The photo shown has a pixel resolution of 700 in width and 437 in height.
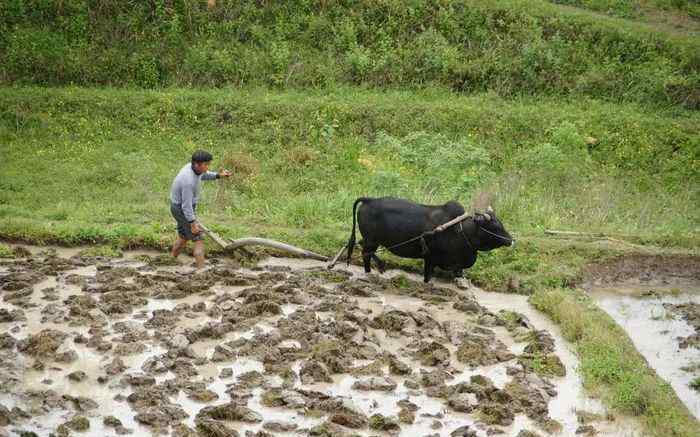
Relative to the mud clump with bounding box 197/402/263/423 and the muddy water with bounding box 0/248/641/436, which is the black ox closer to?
the muddy water with bounding box 0/248/641/436

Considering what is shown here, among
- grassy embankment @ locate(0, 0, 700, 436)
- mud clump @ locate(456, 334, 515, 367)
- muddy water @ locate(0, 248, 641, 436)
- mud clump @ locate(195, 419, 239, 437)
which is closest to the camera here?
mud clump @ locate(195, 419, 239, 437)

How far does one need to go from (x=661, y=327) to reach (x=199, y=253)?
628 cm

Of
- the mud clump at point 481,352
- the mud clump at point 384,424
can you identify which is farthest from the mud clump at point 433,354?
the mud clump at point 384,424

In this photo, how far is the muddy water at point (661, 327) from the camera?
987 cm

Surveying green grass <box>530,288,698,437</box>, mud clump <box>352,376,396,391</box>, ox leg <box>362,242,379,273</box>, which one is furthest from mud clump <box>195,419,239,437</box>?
ox leg <box>362,242,379,273</box>

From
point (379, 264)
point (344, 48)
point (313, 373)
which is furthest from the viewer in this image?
point (344, 48)

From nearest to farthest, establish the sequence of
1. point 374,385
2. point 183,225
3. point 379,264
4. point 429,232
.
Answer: point 374,385, point 429,232, point 183,225, point 379,264

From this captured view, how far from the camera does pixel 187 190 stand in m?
11.1

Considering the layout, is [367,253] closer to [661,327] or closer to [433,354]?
[433,354]

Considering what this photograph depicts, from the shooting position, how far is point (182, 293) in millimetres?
10742

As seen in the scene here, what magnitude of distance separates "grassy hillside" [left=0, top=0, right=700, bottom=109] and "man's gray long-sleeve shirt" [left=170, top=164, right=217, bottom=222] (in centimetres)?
940

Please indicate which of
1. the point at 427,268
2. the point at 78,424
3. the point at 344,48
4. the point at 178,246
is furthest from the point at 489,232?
the point at 344,48

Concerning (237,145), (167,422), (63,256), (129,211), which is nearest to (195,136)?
(237,145)

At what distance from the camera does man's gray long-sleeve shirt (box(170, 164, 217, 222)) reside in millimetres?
11148
